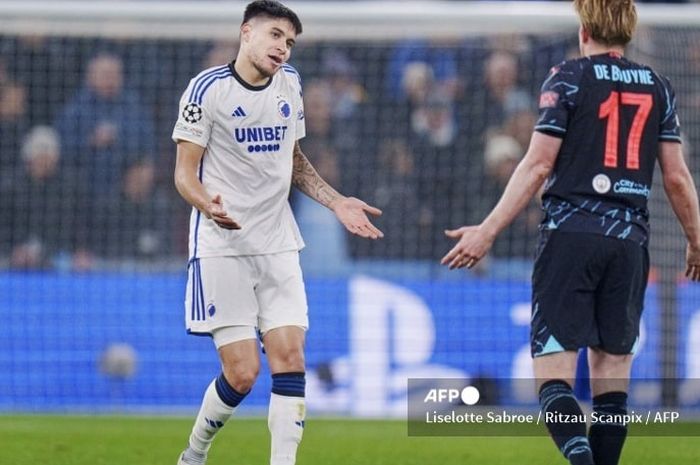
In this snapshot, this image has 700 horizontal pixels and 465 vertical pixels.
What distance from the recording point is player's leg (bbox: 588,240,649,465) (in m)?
6.63

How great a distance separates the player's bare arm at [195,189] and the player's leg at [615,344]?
174cm

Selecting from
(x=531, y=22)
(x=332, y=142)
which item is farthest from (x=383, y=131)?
(x=531, y=22)

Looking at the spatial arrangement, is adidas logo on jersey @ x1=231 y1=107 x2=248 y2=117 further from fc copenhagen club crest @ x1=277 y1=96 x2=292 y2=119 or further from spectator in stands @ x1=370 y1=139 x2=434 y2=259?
spectator in stands @ x1=370 y1=139 x2=434 y2=259

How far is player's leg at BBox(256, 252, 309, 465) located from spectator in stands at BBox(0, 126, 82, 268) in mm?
6984

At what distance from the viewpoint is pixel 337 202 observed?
7441 mm

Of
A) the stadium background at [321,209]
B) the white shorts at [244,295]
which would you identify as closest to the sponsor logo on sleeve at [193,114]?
the white shorts at [244,295]

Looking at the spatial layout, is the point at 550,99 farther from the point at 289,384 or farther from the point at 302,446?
the point at 302,446

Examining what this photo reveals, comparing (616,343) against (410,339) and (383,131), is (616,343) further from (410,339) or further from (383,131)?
(383,131)

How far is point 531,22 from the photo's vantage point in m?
13.1

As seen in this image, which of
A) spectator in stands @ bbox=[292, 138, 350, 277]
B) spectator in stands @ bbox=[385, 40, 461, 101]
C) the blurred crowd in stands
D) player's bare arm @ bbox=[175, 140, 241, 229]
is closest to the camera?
player's bare arm @ bbox=[175, 140, 241, 229]

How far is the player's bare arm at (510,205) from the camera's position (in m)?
6.42

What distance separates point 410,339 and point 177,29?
12.0ft

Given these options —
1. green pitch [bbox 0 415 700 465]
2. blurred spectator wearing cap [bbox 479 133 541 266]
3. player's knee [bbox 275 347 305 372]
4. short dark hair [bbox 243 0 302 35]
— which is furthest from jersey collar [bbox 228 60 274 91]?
blurred spectator wearing cap [bbox 479 133 541 266]
